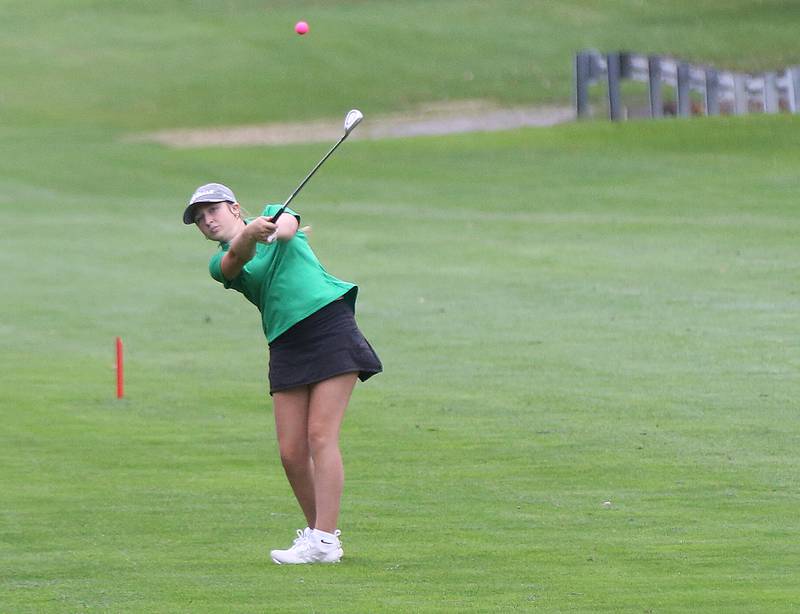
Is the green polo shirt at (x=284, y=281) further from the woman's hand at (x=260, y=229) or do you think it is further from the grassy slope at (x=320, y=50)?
the grassy slope at (x=320, y=50)

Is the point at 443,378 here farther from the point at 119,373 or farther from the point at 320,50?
the point at 320,50

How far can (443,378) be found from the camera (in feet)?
46.6

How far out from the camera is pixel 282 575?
7.97 m

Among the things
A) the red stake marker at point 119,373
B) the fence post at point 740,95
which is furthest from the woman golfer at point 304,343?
the fence post at point 740,95

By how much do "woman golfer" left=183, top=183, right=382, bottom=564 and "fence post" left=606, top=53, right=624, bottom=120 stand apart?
28806mm

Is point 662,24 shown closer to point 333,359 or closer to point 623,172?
point 623,172

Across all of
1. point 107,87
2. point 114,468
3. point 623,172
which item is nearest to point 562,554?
point 114,468

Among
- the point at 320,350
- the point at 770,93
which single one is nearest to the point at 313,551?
the point at 320,350

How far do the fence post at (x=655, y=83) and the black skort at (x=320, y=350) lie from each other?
2887 centimetres

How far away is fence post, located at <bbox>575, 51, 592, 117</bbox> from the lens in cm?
3769

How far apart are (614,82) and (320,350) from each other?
2930cm

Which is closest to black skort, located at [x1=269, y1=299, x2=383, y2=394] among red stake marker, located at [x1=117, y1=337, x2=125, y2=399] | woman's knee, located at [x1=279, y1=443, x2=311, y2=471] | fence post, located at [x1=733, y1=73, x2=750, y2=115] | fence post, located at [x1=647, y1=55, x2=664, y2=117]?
woman's knee, located at [x1=279, y1=443, x2=311, y2=471]

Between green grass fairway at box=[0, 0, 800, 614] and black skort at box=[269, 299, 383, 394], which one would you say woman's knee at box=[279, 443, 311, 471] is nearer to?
black skort at box=[269, 299, 383, 394]

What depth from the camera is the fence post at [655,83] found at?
36250mm
